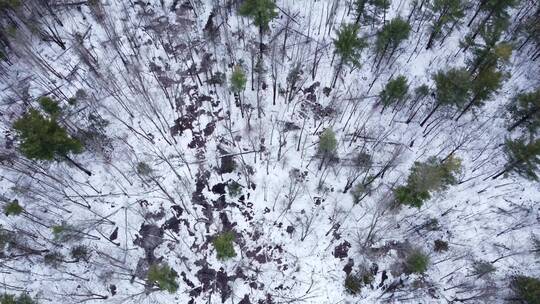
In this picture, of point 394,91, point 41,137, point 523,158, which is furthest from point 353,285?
point 41,137

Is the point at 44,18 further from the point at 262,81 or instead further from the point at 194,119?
the point at 262,81

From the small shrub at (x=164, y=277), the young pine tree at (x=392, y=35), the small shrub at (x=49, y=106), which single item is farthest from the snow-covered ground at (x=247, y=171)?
the small shrub at (x=49, y=106)

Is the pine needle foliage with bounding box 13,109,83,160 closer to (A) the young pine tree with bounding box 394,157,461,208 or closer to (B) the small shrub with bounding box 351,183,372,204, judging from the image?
(B) the small shrub with bounding box 351,183,372,204

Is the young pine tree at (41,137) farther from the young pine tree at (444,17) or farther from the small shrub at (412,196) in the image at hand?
the young pine tree at (444,17)

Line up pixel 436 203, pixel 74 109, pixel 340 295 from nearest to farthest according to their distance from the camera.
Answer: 1. pixel 340 295
2. pixel 436 203
3. pixel 74 109

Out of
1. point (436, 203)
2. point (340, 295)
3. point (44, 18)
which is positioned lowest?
point (340, 295)

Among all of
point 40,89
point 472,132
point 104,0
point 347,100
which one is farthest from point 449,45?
point 40,89
